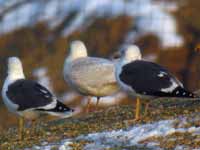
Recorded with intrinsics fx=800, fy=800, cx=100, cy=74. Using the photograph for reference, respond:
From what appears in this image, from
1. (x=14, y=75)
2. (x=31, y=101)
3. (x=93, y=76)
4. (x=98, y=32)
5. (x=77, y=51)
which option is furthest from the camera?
(x=98, y=32)

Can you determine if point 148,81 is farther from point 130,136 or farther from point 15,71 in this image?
point 15,71

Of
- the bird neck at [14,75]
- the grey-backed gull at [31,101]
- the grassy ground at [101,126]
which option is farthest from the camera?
the bird neck at [14,75]

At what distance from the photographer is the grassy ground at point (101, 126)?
34.4 ft

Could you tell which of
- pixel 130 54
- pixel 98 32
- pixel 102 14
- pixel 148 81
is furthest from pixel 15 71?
pixel 102 14

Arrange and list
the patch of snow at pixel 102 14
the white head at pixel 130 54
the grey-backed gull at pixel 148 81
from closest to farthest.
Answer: the grey-backed gull at pixel 148 81, the white head at pixel 130 54, the patch of snow at pixel 102 14

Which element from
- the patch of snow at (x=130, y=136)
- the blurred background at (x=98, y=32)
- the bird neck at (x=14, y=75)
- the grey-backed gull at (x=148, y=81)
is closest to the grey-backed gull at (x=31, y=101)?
the bird neck at (x=14, y=75)

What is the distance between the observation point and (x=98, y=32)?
3494 cm

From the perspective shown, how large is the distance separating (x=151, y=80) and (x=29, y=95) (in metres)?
1.84

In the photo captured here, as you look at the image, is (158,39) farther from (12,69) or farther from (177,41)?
(12,69)

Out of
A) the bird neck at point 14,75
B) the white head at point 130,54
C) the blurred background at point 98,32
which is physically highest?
the white head at point 130,54

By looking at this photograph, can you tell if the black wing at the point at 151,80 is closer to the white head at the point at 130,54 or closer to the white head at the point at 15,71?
the white head at the point at 130,54

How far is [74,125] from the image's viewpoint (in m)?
12.4

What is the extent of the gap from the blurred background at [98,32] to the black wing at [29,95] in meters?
16.8

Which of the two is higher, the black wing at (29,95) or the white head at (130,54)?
the white head at (130,54)
